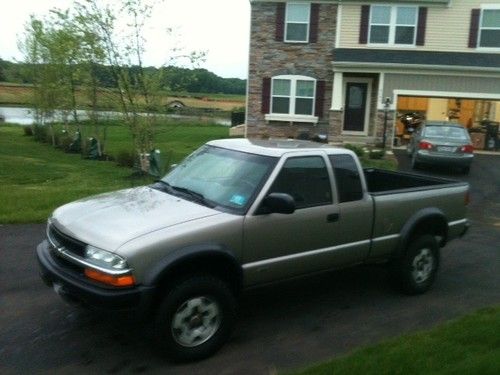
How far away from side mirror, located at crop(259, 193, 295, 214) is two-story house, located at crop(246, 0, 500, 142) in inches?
684

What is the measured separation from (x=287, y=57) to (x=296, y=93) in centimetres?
158

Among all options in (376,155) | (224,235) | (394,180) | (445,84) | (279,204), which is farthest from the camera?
(445,84)

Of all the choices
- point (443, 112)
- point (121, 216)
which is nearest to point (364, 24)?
point (443, 112)

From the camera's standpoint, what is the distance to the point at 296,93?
2403 cm

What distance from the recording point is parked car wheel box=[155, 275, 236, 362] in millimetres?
4363

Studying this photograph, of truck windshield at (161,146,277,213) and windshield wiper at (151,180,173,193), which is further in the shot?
windshield wiper at (151,180,173,193)

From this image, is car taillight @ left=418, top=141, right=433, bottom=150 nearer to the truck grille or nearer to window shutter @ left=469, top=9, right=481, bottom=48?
window shutter @ left=469, top=9, right=481, bottom=48

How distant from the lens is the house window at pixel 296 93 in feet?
78.7

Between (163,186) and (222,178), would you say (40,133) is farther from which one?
(222,178)

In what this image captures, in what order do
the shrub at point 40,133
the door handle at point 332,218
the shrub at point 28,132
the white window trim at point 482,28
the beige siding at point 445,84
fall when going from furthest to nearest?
the shrub at point 28,132
the shrub at point 40,133
the white window trim at point 482,28
the beige siding at point 445,84
the door handle at point 332,218

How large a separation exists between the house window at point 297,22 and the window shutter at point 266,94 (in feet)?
6.35

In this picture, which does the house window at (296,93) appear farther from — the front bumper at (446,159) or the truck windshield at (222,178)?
the truck windshield at (222,178)

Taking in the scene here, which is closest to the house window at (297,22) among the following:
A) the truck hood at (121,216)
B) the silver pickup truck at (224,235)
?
the silver pickup truck at (224,235)

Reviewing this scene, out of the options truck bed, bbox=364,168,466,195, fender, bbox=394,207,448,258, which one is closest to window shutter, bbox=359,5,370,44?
truck bed, bbox=364,168,466,195
